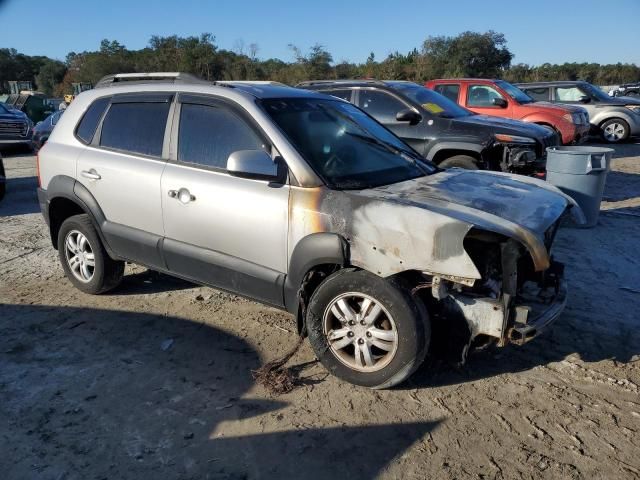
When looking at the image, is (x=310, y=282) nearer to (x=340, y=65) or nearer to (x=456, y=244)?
(x=456, y=244)

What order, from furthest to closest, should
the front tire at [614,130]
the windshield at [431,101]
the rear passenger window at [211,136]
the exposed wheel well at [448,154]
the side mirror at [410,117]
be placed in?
the front tire at [614,130] < the windshield at [431,101] < the side mirror at [410,117] < the exposed wheel well at [448,154] < the rear passenger window at [211,136]

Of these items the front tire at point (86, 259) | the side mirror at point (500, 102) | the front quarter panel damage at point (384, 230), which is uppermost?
the side mirror at point (500, 102)

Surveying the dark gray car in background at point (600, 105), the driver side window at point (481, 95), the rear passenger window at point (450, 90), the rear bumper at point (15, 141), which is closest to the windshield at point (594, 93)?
the dark gray car in background at point (600, 105)

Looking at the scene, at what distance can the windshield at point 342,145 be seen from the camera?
3.61 meters

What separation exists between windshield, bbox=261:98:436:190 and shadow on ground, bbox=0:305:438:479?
147cm

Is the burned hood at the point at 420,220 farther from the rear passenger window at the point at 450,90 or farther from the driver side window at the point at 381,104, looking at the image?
the rear passenger window at the point at 450,90

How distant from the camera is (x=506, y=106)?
11477mm

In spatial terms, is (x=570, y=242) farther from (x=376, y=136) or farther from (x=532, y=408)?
(x=532, y=408)

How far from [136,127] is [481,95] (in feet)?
30.1

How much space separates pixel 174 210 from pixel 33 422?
1.68m

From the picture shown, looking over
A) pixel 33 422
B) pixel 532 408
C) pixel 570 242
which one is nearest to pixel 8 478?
pixel 33 422

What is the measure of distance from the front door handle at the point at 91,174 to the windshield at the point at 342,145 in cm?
167

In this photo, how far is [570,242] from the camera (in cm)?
628

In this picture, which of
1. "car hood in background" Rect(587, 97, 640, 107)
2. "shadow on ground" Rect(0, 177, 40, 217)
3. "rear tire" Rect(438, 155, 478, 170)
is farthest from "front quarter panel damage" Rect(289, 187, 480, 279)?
"car hood in background" Rect(587, 97, 640, 107)
